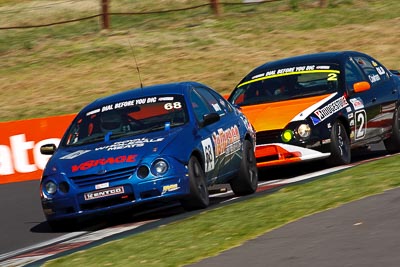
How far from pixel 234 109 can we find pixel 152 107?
1.30m

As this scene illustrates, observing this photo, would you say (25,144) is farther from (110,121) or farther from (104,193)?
(104,193)

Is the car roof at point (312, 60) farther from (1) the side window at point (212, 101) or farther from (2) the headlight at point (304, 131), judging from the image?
(1) the side window at point (212, 101)

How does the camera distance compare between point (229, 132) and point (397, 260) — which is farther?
point (229, 132)

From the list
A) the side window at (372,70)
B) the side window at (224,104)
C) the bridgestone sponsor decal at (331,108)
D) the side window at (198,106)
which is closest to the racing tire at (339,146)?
the bridgestone sponsor decal at (331,108)

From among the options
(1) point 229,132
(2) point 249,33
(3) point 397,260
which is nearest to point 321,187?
(1) point 229,132

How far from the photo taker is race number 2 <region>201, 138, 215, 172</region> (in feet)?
38.5

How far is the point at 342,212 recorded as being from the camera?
368 inches

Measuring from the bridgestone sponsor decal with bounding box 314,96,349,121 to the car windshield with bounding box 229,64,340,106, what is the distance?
26cm

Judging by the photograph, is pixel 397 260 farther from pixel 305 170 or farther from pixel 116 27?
pixel 116 27

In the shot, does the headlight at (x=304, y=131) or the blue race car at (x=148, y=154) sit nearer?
the blue race car at (x=148, y=154)

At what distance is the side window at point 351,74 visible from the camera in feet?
49.4

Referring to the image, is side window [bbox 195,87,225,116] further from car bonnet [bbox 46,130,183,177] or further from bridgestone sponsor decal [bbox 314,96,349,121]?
bridgestone sponsor decal [bbox 314,96,349,121]

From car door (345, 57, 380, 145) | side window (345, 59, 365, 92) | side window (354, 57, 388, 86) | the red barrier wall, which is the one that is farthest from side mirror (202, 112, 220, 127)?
the red barrier wall

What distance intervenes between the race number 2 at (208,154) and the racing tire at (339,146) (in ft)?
8.79
